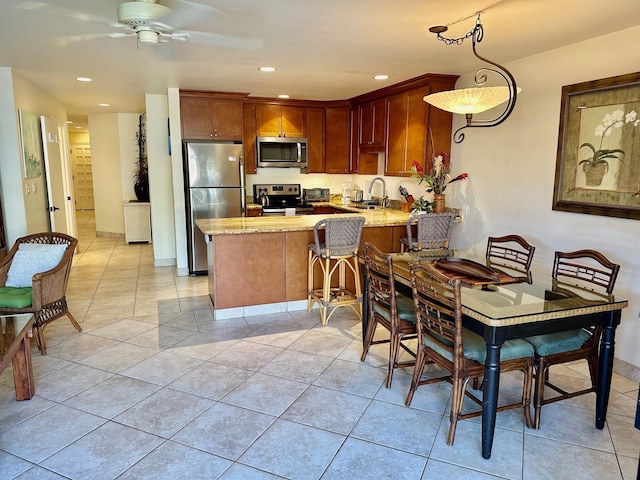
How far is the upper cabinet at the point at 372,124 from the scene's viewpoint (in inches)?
214

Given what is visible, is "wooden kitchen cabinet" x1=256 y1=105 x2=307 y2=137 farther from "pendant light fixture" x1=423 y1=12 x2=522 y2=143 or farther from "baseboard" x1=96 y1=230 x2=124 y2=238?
"baseboard" x1=96 y1=230 x2=124 y2=238

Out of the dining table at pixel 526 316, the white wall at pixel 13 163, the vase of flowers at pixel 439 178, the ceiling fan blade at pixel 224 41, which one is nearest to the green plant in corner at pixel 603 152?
the dining table at pixel 526 316

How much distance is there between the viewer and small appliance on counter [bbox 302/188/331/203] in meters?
6.74

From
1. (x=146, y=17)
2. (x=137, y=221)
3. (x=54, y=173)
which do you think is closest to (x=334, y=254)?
(x=146, y=17)

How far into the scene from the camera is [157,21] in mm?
2768

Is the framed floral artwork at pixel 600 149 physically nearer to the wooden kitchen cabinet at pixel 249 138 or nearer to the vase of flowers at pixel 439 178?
the vase of flowers at pixel 439 178

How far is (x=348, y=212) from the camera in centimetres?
569

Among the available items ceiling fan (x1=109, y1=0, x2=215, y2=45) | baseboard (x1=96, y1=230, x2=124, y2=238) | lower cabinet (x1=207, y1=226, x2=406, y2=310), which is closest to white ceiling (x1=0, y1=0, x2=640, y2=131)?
ceiling fan (x1=109, y1=0, x2=215, y2=45)

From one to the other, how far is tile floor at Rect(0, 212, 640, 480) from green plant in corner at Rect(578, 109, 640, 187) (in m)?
1.42

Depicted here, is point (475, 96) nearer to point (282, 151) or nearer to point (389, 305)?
point (389, 305)

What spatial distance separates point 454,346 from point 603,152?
6.53 feet

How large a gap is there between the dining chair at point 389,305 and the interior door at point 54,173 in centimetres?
460

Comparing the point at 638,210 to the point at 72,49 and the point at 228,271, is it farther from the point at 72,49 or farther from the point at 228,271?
the point at 72,49

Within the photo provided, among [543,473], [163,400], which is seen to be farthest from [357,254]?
[543,473]
